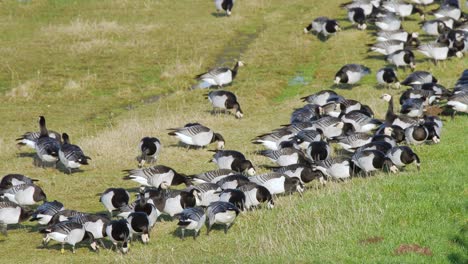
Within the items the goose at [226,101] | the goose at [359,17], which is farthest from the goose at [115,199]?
the goose at [359,17]

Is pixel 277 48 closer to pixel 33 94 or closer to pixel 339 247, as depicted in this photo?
pixel 33 94

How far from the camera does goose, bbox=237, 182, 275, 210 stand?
21219 millimetres

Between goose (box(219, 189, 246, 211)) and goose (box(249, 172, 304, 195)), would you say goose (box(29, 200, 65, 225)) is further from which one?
goose (box(249, 172, 304, 195))

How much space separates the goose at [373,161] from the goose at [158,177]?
16.6ft

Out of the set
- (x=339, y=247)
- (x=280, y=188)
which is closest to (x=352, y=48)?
(x=280, y=188)

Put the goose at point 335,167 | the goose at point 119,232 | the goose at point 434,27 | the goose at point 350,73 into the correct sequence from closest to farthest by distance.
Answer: the goose at point 119,232 < the goose at point 335,167 < the goose at point 350,73 < the goose at point 434,27

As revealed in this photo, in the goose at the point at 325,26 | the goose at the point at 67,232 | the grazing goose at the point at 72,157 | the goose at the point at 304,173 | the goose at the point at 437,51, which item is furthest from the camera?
the goose at the point at 325,26

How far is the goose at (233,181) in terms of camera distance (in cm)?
2216

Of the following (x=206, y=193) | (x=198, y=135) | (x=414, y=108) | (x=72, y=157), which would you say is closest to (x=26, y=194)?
(x=72, y=157)

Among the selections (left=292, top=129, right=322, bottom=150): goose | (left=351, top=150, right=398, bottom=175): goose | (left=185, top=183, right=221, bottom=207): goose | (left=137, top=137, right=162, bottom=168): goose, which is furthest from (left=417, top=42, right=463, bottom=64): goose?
(left=185, top=183, right=221, bottom=207): goose

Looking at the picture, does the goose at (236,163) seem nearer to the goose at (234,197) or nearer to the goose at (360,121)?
the goose at (234,197)

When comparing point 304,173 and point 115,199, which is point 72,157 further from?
point 304,173

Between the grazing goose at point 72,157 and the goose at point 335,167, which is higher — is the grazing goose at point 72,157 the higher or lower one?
the lower one

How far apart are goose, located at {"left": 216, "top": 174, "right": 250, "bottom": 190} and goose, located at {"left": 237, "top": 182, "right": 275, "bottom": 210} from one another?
64 centimetres
